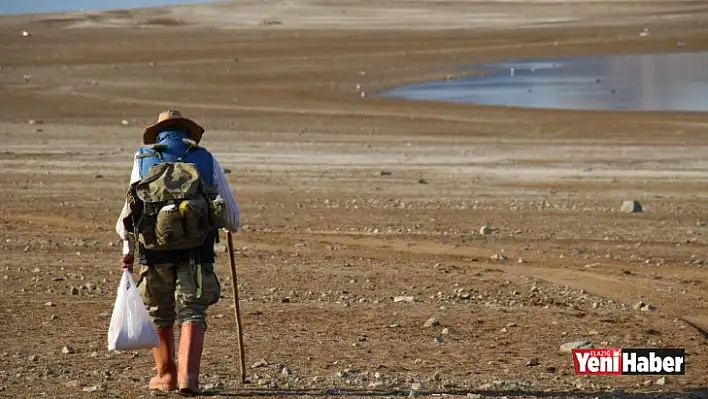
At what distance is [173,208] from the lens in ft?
24.2

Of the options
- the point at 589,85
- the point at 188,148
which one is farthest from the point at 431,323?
the point at 589,85

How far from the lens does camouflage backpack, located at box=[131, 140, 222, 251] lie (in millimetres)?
7406

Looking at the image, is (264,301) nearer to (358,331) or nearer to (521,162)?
(358,331)

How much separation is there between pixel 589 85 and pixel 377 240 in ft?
75.4

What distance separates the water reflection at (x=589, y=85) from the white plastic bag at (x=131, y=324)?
23457 mm

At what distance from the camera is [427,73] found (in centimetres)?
4050

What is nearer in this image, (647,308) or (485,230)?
(647,308)

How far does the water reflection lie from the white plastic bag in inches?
924

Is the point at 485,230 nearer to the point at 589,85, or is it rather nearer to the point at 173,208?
the point at 173,208

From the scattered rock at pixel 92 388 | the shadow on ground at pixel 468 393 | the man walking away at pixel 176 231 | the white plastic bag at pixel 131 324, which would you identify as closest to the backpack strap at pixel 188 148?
the man walking away at pixel 176 231

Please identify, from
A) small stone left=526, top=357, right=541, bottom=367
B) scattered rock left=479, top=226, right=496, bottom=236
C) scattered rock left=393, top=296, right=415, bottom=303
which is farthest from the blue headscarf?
scattered rock left=479, top=226, right=496, bottom=236

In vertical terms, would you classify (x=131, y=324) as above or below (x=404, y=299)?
above

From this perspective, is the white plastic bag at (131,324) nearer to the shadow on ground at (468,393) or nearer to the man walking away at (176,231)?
the man walking away at (176,231)

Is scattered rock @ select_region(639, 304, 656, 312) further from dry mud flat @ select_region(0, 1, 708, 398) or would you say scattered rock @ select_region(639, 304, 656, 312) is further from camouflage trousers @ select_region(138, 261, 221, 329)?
camouflage trousers @ select_region(138, 261, 221, 329)
